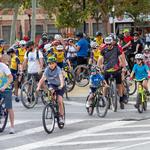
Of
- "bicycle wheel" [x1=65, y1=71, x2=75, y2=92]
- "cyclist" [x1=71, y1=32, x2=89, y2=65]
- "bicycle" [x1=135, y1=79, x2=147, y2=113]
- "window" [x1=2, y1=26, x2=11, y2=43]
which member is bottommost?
"bicycle" [x1=135, y1=79, x2=147, y2=113]

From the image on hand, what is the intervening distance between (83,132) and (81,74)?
29.7ft

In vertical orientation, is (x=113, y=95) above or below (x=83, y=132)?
above

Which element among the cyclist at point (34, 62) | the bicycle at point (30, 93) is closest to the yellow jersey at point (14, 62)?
the cyclist at point (34, 62)

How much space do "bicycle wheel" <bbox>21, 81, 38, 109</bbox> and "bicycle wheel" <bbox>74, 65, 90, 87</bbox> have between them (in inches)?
175

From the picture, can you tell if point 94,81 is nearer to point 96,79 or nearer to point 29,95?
point 96,79

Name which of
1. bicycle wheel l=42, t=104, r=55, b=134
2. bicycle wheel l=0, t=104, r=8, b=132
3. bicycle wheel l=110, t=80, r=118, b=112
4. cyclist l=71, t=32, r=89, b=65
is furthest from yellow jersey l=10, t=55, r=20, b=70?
bicycle wheel l=42, t=104, r=55, b=134

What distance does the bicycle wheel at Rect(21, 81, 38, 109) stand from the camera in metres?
18.5

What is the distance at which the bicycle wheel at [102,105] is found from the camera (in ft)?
53.1

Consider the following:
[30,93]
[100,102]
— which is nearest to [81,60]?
[30,93]

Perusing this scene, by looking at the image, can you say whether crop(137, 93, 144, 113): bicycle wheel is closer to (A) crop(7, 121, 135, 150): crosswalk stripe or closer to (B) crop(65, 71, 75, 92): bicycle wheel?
(A) crop(7, 121, 135, 150): crosswalk stripe

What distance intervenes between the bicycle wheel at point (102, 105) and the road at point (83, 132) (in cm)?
14

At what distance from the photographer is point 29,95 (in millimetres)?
18531

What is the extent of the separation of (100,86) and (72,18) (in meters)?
25.6

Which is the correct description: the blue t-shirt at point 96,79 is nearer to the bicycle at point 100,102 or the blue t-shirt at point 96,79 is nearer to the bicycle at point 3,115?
the bicycle at point 100,102
